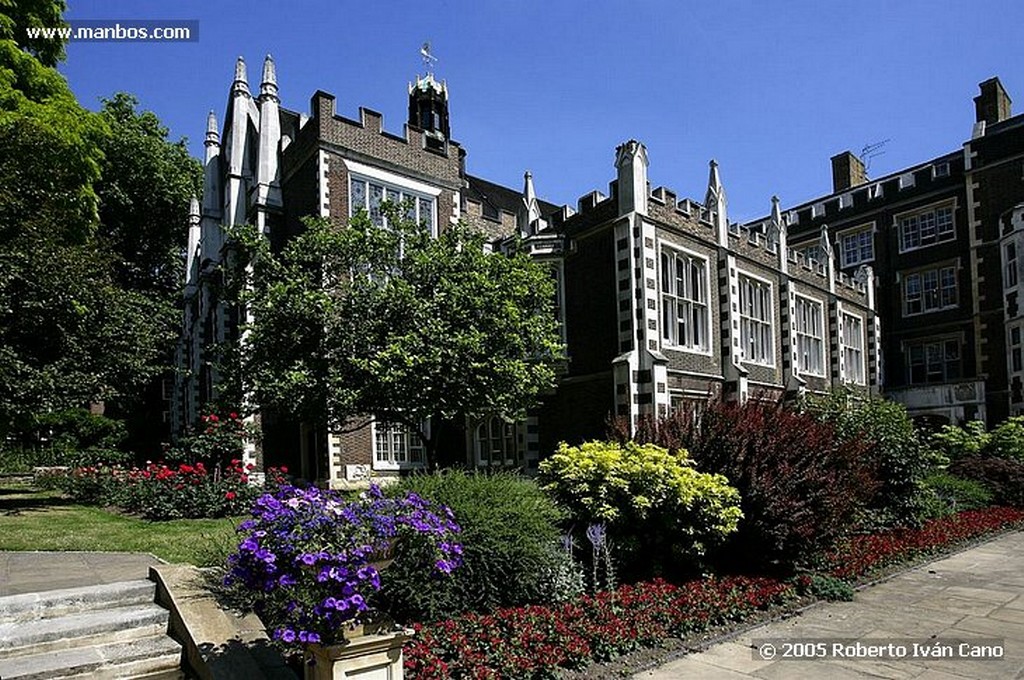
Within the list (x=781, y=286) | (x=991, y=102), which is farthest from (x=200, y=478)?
(x=991, y=102)

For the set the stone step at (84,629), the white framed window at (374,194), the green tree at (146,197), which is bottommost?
the stone step at (84,629)

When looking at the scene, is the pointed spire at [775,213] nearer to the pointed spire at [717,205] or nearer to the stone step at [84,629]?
the pointed spire at [717,205]

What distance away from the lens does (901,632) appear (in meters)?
7.45

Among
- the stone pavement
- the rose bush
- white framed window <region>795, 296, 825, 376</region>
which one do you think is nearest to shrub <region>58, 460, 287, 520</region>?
the stone pavement

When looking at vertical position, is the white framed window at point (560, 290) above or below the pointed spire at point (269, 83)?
below

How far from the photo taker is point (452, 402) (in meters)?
14.0

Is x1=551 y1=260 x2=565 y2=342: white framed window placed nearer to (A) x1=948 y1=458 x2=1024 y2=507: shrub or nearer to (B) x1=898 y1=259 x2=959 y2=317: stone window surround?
(A) x1=948 y1=458 x2=1024 y2=507: shrub

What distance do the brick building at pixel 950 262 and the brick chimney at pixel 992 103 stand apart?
5cm

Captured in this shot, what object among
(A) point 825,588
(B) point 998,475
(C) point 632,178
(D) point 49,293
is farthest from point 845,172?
(D) point 49,293

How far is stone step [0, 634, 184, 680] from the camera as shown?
5.16 metres

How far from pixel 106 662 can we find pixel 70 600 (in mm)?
868

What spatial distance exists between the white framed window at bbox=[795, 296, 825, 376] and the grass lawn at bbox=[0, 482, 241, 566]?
20873 mm

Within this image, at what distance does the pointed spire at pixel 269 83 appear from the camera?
74.0ft

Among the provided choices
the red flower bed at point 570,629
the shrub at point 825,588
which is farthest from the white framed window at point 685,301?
the red flower bed at point 570,629
